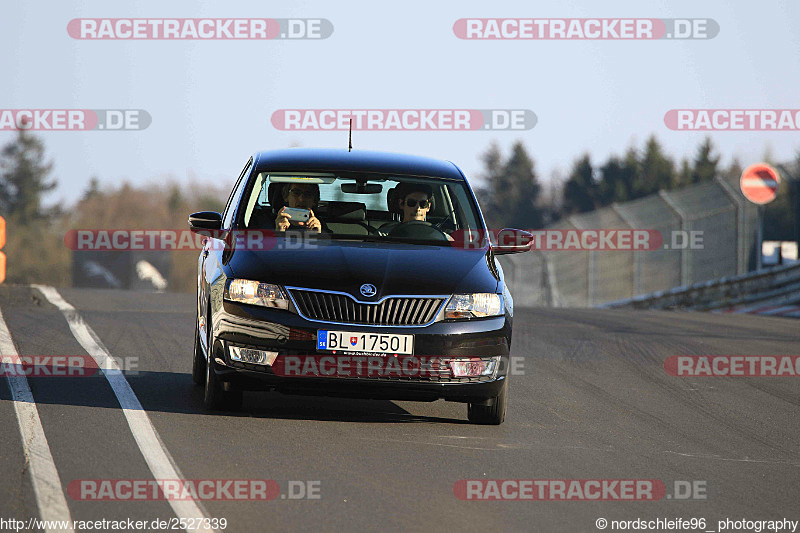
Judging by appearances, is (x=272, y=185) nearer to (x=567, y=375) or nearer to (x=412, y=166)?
(x=412, y=166)

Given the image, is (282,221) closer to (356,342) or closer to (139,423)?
(356,342)

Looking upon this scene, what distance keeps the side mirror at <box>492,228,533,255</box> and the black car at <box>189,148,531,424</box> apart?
11 mm

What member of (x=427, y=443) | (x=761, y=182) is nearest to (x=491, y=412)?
(x=427, y=443)

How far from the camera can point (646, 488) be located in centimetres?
606

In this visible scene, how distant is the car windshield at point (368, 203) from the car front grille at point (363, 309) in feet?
3.69

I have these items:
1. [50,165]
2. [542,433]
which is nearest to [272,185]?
[542,433]

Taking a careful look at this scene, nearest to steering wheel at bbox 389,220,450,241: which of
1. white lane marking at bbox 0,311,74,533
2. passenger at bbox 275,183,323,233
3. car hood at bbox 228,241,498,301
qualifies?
car hood at bbox 228,241,498,301

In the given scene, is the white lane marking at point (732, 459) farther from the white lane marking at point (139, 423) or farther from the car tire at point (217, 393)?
the white lane marking at point (139, 423)

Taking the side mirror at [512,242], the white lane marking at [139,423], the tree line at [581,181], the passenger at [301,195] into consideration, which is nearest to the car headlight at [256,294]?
the white lane marking at [139,423]

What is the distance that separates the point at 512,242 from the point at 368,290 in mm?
1602

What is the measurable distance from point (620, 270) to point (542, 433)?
22.9 meters

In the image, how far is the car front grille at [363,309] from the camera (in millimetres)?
7059

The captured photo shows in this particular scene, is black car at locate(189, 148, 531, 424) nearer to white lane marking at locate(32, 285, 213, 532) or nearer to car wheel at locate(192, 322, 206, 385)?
car wheel at locate(192, 322, 206, 385)

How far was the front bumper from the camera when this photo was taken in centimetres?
702
